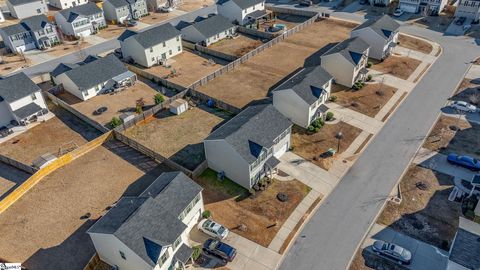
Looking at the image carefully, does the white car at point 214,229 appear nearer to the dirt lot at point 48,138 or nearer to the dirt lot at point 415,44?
the dirt lot at point 48,138

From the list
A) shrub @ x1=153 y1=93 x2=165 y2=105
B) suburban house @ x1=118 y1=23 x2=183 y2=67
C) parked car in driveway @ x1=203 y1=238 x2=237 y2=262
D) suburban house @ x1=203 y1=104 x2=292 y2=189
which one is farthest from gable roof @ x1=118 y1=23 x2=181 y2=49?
parked car in driveway @ x1=203 y1=238 x2=237 y2=262

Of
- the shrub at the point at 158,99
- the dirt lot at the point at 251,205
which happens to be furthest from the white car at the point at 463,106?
the shrub at the point at 158,99

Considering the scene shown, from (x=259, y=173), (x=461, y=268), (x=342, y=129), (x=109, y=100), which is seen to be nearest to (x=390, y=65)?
(x=342, y=129)

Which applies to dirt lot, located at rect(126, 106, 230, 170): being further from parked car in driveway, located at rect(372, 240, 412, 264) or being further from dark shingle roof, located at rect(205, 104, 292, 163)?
parked car in driveway, located at rect(372, 240, 412, 264)

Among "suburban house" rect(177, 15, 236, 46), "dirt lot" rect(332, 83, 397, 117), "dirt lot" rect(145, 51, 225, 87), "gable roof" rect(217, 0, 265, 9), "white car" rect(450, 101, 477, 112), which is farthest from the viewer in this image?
"gable roof" rect(217, 0, 265, 9)

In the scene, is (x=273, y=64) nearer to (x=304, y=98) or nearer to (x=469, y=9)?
(x=304, y=98)
